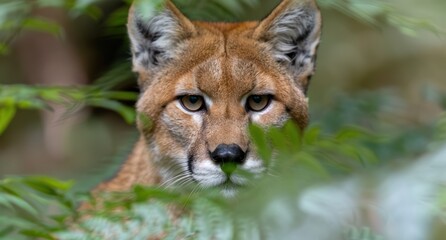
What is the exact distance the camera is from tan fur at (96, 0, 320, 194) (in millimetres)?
4730

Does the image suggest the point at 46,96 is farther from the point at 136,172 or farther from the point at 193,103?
the point at 136,172

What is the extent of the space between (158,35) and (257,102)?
732 mm

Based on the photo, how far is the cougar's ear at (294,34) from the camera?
193 inches

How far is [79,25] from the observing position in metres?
10.0

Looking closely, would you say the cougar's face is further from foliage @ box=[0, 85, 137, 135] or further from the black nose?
foliage @ box=[0, 85, 137, 135]

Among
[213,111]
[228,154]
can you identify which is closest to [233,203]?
[228,154]

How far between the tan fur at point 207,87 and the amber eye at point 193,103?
0.03 meters

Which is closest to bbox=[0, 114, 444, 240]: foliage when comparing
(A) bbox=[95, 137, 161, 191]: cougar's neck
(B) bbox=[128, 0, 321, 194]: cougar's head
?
(B) bbox=[128, 0, 321, 194]: cougar's head

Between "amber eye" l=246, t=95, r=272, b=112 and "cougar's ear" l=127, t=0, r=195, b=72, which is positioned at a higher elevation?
"cougar's ear" l=127, t=0, r=195, b=72

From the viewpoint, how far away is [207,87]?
4812 mm

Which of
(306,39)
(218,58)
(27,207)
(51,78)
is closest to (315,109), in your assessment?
(306,39)

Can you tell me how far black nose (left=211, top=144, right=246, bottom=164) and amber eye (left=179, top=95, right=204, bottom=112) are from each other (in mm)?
433

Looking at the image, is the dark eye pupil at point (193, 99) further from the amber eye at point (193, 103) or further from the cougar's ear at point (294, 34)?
the cougar's ear at point (294, 34)

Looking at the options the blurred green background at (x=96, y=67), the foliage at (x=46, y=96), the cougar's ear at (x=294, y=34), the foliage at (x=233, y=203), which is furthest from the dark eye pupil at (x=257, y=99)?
the blurred green background at (x=96, y=67)
